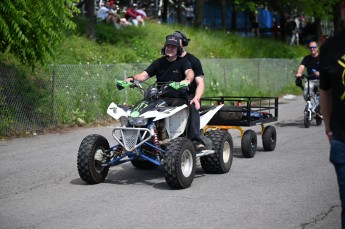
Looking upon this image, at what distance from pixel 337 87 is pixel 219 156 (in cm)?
555

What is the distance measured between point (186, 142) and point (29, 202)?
84.4 inches

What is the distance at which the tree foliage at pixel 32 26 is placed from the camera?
13898 mm

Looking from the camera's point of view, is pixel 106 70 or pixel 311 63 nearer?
pixel 311 63

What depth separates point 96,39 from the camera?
84.4 ft

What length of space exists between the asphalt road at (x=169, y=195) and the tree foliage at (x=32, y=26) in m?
2.26

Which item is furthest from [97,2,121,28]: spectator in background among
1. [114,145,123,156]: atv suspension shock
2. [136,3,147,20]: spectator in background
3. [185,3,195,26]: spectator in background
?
[114,145,123,156]: atv suspension shock

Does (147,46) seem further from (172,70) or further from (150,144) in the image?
(150,144)

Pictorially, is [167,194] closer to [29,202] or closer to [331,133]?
[29,202]

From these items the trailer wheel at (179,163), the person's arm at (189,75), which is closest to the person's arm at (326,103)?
the trailer wheel at (179,163)

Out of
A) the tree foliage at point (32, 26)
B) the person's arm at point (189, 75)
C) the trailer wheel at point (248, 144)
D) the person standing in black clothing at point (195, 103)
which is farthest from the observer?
the tree foliage at point (32, 26)

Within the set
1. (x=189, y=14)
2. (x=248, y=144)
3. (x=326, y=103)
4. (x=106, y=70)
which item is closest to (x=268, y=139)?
(x=248, y=144)

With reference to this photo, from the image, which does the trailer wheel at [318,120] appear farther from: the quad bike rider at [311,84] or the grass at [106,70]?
the grass at [106,70]

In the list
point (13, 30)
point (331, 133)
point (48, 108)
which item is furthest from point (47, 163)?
point (331, 133)

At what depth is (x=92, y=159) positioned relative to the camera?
9.75m
